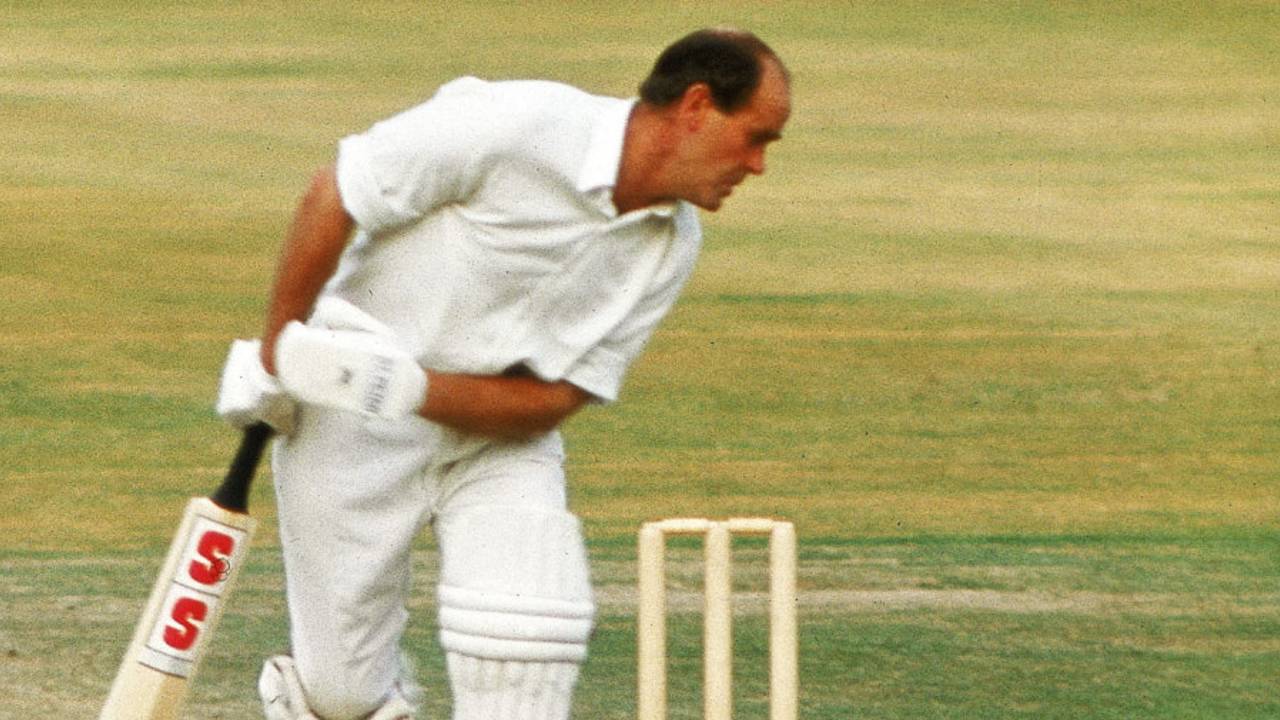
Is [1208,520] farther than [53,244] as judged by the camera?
No

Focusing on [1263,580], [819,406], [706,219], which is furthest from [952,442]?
[706,219]

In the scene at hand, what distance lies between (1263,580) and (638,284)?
9.53 ft

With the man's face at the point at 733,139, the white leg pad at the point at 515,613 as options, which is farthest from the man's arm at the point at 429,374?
the man's face at the point at 733,139

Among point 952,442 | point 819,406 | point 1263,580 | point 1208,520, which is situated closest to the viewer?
point 1263,580

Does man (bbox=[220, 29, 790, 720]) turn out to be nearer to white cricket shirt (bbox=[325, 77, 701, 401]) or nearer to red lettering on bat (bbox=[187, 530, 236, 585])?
white cricket shirt (bbox=[325, 77, 701, 401])

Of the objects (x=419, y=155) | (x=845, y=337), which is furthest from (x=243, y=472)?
(x=845, y=337)

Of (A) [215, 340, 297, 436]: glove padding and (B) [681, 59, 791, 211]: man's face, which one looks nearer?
(B) [681, 59, 791, 211]: man's face

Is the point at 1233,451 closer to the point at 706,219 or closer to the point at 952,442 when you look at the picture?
the point at 952,442

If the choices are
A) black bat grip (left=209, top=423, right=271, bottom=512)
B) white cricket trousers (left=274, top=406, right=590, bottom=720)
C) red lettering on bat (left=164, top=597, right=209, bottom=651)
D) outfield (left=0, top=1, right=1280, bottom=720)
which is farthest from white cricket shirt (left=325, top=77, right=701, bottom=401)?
outfield (left=0, top=1, right=1280, bottom=720)

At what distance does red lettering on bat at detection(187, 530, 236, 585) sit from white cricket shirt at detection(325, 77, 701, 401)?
15.7 inches

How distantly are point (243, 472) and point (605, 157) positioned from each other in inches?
29.1

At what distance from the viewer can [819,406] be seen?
848 cm

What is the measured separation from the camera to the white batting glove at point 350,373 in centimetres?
367

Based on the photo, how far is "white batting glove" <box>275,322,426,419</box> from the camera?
367 centimetres
